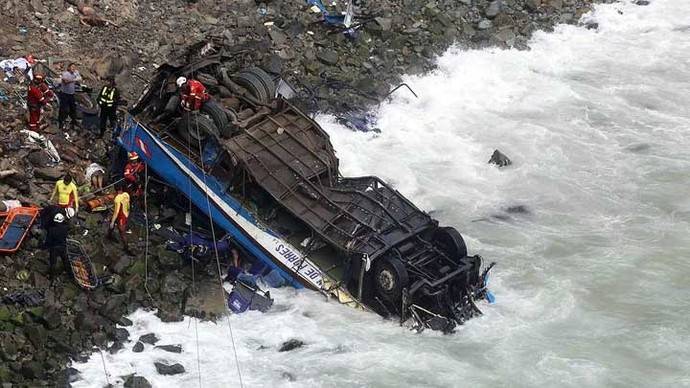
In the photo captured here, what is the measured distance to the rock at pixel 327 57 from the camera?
19.5 m

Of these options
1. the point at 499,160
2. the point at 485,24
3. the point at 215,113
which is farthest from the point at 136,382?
the point at 485,24

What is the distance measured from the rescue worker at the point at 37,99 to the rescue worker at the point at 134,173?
1.77 metres

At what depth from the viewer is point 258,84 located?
15.2m

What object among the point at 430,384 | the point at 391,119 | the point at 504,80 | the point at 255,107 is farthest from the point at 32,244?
the point at 504,80

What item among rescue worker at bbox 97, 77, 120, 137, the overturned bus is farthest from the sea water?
rescue worker at bbox 97, 77, 120, 137

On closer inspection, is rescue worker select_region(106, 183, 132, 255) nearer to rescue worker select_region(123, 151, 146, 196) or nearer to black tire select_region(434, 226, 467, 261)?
rescue worker select_region(123, 151, 146, 196)

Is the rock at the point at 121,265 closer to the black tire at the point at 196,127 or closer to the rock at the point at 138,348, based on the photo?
the rock at the point at 138,348

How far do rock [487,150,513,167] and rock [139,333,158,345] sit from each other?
824 centimetres

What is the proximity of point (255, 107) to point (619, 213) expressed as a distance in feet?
22.3

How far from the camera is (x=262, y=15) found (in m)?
20.3

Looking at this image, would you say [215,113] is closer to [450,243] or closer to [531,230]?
[450,243]

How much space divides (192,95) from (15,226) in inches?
130

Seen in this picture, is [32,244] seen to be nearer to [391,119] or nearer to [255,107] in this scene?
[255,107]

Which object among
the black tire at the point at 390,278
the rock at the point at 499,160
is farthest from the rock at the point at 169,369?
the rock at the point at 499,160
